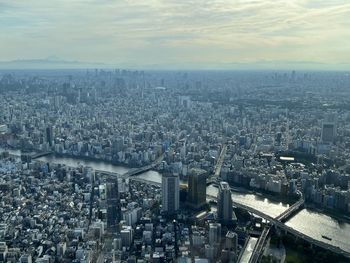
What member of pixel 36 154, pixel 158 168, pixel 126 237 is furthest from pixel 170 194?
pixel 36 154

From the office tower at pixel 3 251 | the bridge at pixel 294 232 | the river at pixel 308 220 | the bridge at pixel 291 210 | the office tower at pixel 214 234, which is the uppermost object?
the office tower at pixel 214 234

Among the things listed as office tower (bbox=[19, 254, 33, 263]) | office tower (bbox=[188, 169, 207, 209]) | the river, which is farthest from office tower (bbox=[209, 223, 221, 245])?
office tower (bbox=[19, 254, 33, 263])

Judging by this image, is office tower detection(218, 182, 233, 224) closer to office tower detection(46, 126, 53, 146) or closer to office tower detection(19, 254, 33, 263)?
office tower detection(19, 254, 33, 263)

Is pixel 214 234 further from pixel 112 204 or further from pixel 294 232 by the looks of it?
pixel 112 204

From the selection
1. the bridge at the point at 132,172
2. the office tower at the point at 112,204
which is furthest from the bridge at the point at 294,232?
the bridge at the point at 132,172

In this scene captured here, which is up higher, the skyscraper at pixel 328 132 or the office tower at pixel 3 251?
the skyscraper at pixel 328 132

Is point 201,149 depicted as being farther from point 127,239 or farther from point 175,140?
point 127,239

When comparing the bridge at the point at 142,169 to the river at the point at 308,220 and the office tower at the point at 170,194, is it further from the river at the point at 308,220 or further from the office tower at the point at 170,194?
the office tower at the point at 170,194
